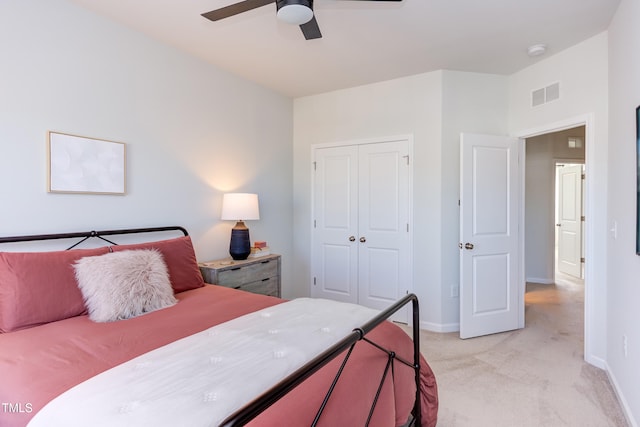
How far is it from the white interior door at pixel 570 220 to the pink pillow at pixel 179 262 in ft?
20.9

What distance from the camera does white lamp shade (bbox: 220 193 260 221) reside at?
333 centimetres

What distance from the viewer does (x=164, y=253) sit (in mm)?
2598

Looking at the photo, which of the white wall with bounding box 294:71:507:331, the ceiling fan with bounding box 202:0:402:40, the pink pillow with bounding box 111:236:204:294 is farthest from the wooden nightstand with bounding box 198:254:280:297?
the ceiling fan with bounding box 202:0:402:40

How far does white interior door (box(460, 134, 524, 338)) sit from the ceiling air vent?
406 millimetres

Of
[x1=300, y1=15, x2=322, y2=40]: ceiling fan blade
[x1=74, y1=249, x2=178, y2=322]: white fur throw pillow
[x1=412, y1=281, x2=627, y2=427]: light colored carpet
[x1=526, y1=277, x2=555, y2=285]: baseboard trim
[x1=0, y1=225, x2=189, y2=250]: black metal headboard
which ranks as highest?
[x1=300, y1=15, x2=322, y2=40]: ceiling fan blade

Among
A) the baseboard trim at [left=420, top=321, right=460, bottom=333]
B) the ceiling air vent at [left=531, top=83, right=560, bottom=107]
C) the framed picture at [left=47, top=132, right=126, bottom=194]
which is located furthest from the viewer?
the baseboard trim at [left=420, top=321, right=460, bottom=333]

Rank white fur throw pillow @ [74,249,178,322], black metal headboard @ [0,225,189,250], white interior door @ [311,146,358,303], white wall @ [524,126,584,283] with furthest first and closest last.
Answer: white wall @ [524,126,584,283]
white interior door @ [311,146,358,303]
black metal headboard @ [0,225,189,250]
white fur throw pillow @ [74,249,178,322]

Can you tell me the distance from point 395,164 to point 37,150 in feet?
10.4

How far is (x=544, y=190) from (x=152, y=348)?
616 centimetres

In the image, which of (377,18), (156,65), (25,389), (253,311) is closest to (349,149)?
(377,18)

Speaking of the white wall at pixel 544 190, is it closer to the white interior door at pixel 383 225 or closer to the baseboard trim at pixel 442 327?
the baseboard trim at pixel 442 327

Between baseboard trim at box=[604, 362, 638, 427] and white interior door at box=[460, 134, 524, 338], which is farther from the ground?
white interior door at box=[460, 134, 524, 338]

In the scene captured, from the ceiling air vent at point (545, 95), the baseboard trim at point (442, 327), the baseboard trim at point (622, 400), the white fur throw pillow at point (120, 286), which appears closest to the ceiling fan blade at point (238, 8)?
the white fur throw pillow at point (120, 286)

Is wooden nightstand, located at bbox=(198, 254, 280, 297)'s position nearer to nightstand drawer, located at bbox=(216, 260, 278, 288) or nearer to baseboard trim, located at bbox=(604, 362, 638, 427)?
nightstand drawer, located at bbox=(216, 260, 278, 288)
